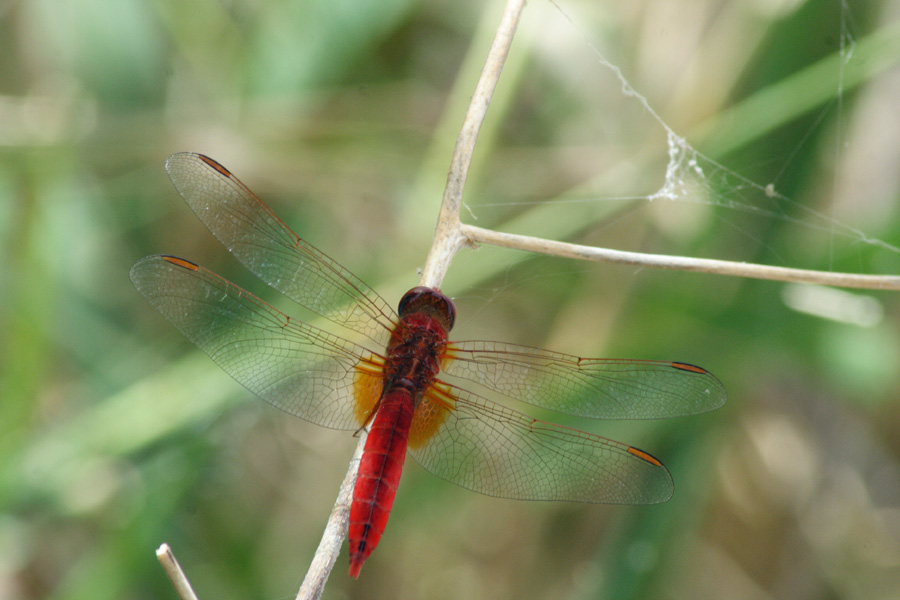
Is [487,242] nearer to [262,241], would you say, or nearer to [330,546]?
[262,241]

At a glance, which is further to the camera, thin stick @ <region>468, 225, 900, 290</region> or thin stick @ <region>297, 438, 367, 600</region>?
thin stick @ <region>468, 225, 900, 290</region>

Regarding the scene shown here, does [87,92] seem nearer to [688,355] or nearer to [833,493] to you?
[688,355]

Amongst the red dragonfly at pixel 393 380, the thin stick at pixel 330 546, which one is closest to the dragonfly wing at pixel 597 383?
the red dragonfly at pixel 393 380

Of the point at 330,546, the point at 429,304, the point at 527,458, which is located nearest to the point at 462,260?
the point at 429,304

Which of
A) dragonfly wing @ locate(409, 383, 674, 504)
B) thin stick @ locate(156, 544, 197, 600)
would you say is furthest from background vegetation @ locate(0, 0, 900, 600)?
thin stick @ locate(156, 544, 197, 600)

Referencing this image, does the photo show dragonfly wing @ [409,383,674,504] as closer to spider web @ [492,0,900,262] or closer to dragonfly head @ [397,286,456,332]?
dragonfly head @ [397,286,456,332]

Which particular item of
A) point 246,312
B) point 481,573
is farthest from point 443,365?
point 481,573
